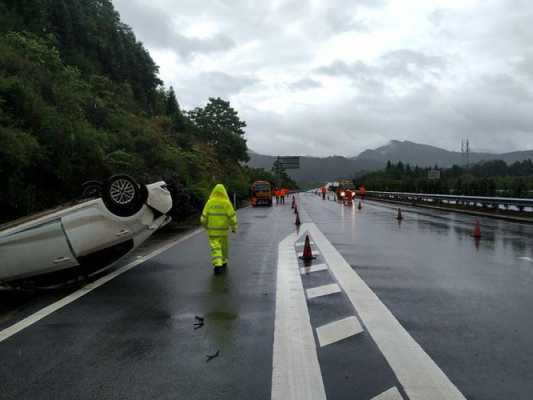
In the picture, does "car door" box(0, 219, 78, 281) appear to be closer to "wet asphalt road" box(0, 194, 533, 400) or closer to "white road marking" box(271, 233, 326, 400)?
"wet asphalt road" box(0, 194, 533, 400)

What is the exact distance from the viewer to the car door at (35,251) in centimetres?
604

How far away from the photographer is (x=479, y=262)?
364 inches

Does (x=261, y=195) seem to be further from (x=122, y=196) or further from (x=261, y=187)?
(x=122, y=196)

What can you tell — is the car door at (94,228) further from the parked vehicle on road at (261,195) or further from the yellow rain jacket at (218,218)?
the parked vehicle on road at (261,195)

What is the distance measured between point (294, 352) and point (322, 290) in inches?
99.8

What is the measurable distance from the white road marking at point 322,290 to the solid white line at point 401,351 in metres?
0.14

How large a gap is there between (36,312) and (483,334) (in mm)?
5272

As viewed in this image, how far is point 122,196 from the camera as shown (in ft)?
23.1

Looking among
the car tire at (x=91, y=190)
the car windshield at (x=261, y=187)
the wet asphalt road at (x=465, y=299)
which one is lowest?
the wet asphalt road at (x=465, y=299)

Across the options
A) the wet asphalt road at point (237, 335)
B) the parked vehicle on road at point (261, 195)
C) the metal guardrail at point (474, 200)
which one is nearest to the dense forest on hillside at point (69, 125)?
the parked vehicle on road at point (261, 195)

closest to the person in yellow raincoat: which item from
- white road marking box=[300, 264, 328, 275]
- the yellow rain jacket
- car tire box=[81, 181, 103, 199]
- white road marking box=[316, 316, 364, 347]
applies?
the yellow rain jacket

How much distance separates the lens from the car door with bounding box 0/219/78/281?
19.8 feet

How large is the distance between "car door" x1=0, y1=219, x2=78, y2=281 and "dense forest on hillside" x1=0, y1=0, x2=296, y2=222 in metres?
5.88

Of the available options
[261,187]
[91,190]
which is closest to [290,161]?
[261,187]
